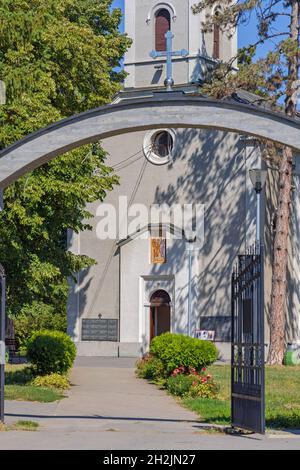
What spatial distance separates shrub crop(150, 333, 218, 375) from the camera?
24203 millimetres

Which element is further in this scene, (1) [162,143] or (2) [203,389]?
(1) [162,143]

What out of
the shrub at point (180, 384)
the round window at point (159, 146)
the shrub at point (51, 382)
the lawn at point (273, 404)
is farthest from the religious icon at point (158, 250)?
the shrub at point (180, 384)

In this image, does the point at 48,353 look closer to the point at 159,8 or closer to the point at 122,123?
the point at 122,123

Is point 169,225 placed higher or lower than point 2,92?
lower

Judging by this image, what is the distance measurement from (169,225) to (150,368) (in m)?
15.4

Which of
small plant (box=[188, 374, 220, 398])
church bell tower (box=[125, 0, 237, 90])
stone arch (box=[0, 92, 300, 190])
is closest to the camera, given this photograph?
stone arch (box=[0, 92, 300, 190])

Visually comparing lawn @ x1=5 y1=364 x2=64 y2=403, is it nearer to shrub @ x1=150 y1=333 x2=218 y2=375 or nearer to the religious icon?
shrub @ x1=150 y1=333 x2=218 y2=375

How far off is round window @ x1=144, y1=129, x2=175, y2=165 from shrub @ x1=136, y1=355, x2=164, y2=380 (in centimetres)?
1498

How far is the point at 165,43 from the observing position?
145 feet

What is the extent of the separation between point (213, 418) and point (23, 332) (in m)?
35.9

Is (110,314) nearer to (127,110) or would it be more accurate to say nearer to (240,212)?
(240,212)

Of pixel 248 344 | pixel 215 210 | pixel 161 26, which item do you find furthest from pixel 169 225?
pixel 248 344

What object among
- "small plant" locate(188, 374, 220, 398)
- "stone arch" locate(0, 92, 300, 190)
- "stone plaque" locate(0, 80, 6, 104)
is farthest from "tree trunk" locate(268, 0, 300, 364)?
"stone arch" locate(0, 92, 300, 190)

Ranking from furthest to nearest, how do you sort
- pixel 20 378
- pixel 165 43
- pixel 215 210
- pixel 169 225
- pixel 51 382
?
pixel 165 43 < pixel 169 225 < pixel 215 210 < pixel 20 378 < pixel 51 382
